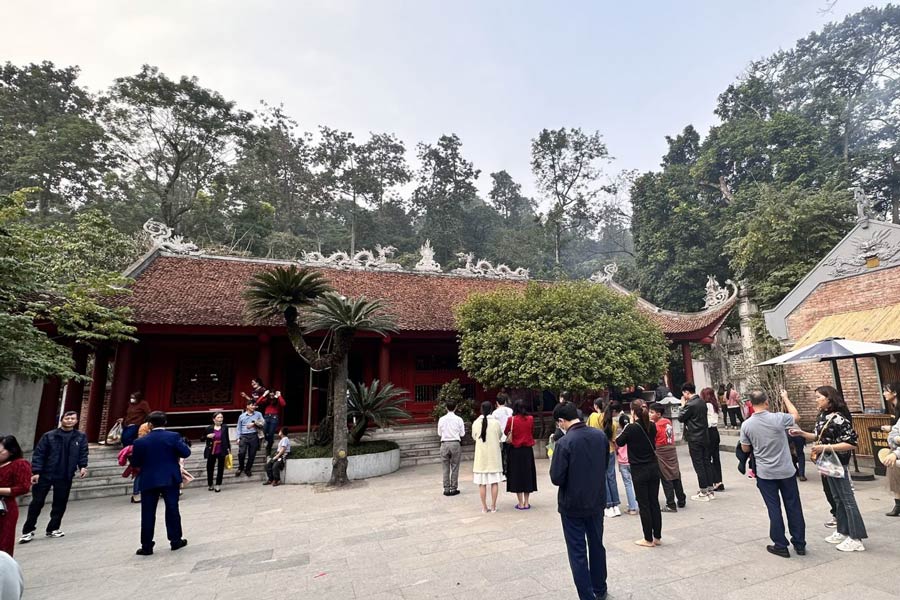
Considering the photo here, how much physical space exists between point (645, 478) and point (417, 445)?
24.3 ft

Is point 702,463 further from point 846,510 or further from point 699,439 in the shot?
point 846,510

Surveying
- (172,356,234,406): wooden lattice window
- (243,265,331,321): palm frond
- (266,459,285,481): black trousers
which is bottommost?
(266,459,285,481): black trousers

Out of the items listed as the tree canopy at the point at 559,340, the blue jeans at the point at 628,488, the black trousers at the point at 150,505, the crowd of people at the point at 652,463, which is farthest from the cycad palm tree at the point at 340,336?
the blue jeans at the point at 628,488

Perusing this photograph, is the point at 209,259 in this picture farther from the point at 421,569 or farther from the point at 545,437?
the point at 421,569

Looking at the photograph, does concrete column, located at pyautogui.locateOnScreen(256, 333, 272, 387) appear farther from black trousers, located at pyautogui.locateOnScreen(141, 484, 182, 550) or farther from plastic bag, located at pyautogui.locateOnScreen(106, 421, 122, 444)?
black trousers, located at pyautogui.locateOnScreen(141, 484, 182, 550)

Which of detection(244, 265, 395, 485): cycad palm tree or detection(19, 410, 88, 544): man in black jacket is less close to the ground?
detection(244, 265, 395, 485): cycad palm tree

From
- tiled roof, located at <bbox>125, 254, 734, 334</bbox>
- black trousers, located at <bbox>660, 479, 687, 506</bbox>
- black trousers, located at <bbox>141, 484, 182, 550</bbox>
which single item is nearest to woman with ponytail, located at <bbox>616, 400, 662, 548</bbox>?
black trousers, located at <bbox>660, 479, 687, 506</bbox>

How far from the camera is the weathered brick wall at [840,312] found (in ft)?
29.1

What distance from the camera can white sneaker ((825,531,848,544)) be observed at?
399 centimetres

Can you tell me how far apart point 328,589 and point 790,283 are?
16.5 m

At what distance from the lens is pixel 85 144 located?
71.5 feet

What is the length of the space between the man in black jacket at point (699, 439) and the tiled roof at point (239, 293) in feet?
22.8

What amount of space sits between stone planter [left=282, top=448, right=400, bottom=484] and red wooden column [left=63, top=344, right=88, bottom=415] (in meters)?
6.19

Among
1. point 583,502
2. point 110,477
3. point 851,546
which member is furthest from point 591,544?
point 110,477
